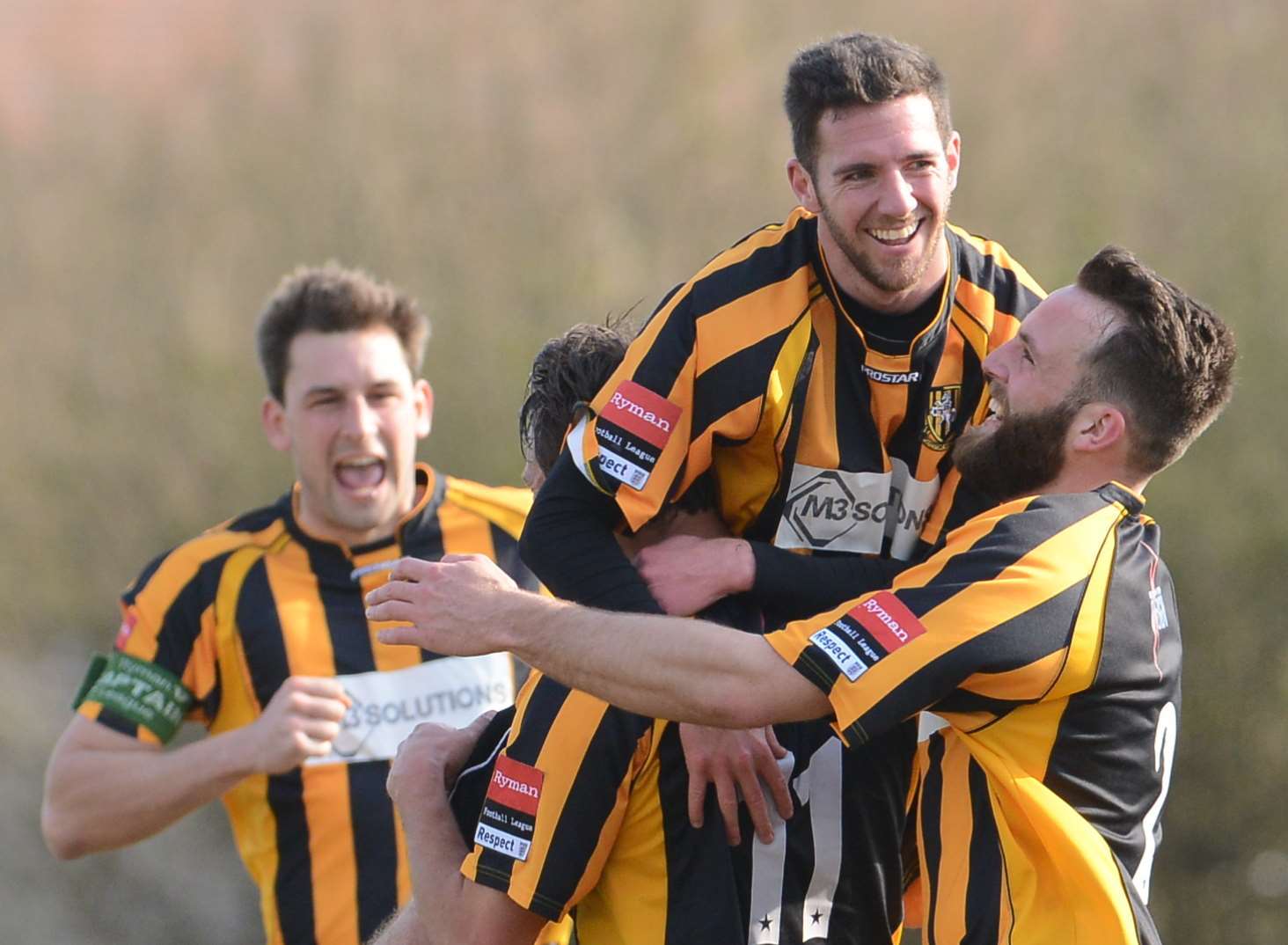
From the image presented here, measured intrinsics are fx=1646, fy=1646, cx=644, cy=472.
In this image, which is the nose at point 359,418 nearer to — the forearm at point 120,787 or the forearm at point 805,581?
the forearm at point 120,787

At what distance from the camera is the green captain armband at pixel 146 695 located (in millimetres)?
3844

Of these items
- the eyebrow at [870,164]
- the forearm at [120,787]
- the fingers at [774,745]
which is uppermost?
the eyebrow at [870,164]

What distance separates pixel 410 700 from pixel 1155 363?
214cm

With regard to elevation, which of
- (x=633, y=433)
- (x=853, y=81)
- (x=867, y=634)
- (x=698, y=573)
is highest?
(x=853, y=81)

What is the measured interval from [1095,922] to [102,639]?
6.88 meters

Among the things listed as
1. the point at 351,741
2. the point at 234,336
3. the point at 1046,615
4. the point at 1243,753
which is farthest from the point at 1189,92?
the point at 1046,615

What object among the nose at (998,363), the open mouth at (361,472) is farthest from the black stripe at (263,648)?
the nose at (998,363)

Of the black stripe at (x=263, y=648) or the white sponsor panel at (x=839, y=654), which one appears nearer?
the white sponsor panel at (x=839, y=654)

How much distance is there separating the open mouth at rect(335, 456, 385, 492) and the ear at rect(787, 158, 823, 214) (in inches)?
62.1

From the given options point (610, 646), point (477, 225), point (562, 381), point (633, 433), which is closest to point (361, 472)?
point (562, 381)

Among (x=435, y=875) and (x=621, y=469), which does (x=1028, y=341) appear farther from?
(x=435, y=875)

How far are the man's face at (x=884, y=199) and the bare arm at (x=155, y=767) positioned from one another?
167 centimetres

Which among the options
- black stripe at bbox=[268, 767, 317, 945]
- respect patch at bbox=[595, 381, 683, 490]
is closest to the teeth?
respect patch at bbox=[595, 381, 683, 490]

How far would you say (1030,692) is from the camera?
2100 mm
